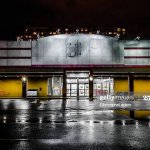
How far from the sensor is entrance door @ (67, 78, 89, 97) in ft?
154

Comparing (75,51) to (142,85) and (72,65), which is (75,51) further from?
(142,85)

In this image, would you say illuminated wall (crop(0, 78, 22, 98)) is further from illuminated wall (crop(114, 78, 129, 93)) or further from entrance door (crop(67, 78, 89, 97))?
illuminated wall (crop(114, 78, 129, 93))

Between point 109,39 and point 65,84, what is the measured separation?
9.99 m

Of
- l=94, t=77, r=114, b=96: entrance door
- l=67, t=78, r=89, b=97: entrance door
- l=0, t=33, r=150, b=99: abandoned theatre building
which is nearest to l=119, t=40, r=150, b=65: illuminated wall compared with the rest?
l=0, t=33, r=150, b=99: abandoned theatre building

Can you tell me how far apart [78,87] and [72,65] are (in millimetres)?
3858

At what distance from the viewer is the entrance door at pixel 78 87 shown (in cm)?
4697

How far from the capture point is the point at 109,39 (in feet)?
153

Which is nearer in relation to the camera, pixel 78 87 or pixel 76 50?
pixel 76 50

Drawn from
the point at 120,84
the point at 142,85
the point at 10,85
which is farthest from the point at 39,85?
the point at 142,85

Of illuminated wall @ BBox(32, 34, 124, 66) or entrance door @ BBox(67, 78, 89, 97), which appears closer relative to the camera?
illuminated wall @ BBox(32, 34, 124, 66)

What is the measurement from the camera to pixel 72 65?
149 feet

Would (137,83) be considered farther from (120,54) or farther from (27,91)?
(27,91)

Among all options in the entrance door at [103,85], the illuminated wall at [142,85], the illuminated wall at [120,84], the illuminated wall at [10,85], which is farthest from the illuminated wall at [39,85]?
the illuminated wall at [142,85]

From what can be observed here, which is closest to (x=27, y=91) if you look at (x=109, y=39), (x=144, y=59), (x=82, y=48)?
(x=82, y=48)
